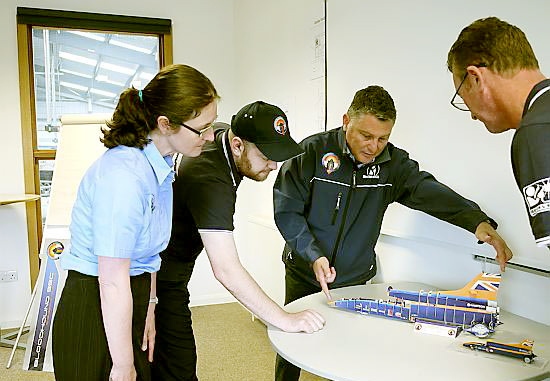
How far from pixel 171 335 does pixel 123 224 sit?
68 cm

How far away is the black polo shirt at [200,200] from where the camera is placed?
149 centimetres

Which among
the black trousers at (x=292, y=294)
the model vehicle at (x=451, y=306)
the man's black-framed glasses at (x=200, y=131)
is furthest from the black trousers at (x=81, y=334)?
the black trousers at (x=292, y=294)

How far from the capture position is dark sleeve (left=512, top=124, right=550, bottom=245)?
84cm

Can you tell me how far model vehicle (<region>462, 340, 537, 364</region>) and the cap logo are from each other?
79 centimetres

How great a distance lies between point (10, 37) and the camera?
152 inches

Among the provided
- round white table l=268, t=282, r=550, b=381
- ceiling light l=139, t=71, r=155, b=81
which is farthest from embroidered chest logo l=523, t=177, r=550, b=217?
ceiling light l=139, t=71, r=155, b=81

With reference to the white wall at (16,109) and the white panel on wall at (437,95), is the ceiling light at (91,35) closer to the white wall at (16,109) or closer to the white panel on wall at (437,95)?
the white wall at (16,109)

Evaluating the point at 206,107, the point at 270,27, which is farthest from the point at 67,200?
the point at 206,107

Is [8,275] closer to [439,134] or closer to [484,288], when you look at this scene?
[439,134]

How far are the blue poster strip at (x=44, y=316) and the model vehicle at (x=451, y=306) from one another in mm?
2112

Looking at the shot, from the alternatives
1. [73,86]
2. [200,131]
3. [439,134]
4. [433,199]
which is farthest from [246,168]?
[73,86]

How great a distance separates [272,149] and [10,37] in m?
3.23

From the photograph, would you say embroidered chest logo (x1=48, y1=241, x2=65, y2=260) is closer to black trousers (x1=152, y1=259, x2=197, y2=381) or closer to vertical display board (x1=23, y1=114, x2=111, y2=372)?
vertical display board (x1=23, y1=114, x2=111, y2=372)

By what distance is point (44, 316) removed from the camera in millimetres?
3059
